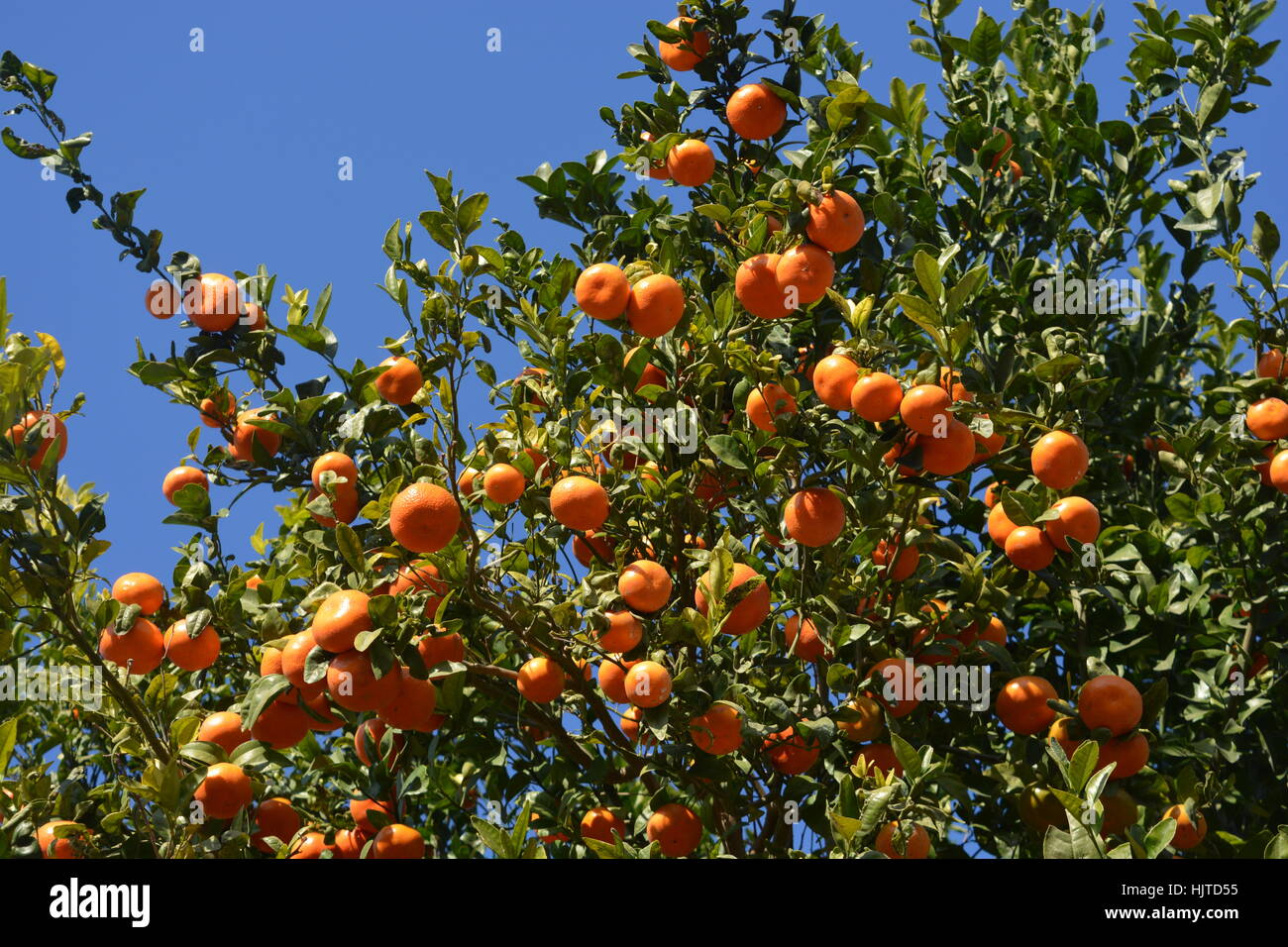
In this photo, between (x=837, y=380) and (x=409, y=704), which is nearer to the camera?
(x=409, y=704)

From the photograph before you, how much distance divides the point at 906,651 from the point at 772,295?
1051 millimetres

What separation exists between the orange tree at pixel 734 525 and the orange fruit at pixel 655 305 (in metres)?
0.01

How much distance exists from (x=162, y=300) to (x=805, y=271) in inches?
70.0

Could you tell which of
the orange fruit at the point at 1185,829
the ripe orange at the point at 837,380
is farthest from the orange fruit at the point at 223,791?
the orange fruit at the point at 1185,829

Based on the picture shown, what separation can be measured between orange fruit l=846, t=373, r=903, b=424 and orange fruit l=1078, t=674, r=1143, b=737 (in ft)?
2.94

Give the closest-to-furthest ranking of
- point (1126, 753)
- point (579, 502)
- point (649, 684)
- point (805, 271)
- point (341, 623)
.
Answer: point (341, 623)
point (649, 684)
point (579, 502)
point (1126, 753)
point (805, 271)

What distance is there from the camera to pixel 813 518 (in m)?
3.18

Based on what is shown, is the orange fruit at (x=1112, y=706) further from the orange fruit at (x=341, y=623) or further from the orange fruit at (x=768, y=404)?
the orange fruit at (x=341, y=623)

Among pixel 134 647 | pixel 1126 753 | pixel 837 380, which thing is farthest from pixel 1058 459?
pixel 134 647

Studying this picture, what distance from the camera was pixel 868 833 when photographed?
2.58 metres

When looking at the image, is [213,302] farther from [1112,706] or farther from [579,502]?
[1112,706]

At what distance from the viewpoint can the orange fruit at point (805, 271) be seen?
3.36m
